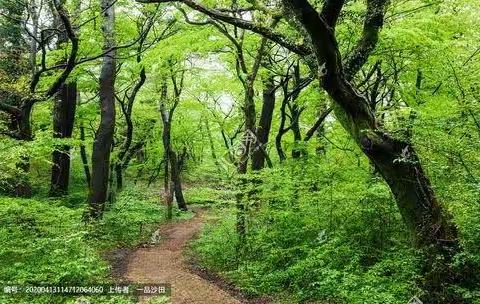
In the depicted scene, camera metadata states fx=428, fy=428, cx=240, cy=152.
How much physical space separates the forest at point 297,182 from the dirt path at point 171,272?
8cm

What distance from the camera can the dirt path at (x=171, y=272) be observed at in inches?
357

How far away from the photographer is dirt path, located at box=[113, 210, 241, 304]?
9.08m

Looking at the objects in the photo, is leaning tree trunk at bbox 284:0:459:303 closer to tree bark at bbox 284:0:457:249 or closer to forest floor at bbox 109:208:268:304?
tree bark at bbox 284:0:457:249

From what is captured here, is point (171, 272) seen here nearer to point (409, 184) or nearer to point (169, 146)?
point (409, 184)

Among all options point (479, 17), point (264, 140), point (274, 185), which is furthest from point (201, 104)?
point (479, 17)

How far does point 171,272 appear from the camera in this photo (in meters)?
11.5

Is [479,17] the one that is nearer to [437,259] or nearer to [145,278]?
[437,259]

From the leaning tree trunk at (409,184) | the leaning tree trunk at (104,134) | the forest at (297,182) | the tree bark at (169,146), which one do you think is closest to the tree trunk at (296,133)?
the forest at (297,182)

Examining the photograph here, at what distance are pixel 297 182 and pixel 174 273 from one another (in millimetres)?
4072

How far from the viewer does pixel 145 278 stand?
1047 cm

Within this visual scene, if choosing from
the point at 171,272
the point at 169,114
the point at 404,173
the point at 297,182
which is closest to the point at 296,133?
the point at 297,182

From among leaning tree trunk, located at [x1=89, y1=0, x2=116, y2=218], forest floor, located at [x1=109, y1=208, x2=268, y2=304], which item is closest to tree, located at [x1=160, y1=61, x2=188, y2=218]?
leaning tree trunk, located at [x1=89, y1=0, x2=116, y2=218]

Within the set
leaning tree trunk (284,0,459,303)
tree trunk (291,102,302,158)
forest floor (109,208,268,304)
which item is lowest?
forest floor (109,208,268,304)

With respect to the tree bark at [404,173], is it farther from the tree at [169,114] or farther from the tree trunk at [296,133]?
the tree at [169,114]
